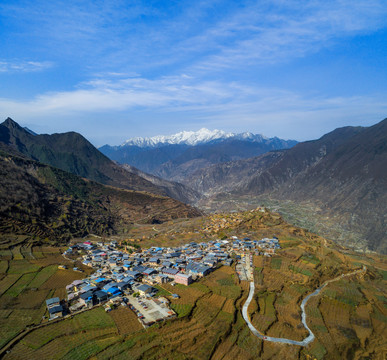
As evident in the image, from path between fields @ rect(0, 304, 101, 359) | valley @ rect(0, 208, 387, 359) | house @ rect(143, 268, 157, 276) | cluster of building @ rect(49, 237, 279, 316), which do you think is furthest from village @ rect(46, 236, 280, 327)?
valley @ rect(0, 208, 387, 359)

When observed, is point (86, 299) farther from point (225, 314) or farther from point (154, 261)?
point (225, 314)

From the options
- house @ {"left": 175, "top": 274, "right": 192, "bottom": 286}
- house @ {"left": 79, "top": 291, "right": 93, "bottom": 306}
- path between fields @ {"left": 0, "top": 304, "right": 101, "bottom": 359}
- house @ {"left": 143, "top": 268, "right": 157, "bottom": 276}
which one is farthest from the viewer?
house @ {"left": 143, "top": 268, "right": 157, "bottom": 276}

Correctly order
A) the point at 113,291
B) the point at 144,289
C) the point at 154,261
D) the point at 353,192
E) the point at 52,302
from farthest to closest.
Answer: the point at 353,192, the point at 154,261, the point at 144,289, the point at 113,291, the point at 52,302

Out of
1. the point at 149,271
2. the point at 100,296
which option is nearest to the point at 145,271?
the point at 149,271

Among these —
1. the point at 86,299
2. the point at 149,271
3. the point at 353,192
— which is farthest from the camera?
the point at 353,192

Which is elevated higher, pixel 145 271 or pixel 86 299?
pixel 86 299

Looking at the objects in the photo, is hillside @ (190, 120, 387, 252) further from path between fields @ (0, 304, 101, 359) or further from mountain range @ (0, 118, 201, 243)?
path between fields @ (0, 304, 101, 359)

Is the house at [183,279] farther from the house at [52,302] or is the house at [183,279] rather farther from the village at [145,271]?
the house at [52,302]

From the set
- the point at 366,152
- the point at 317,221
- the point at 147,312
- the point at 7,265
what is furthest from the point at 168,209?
the point at 366,152
